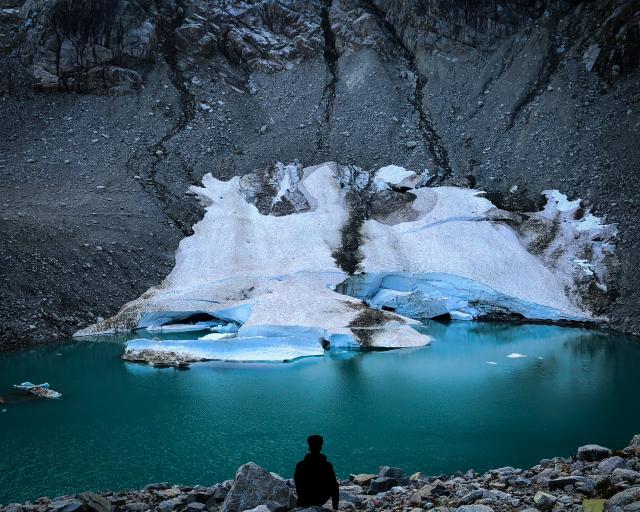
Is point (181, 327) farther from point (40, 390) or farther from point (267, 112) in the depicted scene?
point (267, 112)

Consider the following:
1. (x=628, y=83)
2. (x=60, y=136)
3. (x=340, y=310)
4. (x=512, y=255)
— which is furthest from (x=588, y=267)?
(x=60, y=136)

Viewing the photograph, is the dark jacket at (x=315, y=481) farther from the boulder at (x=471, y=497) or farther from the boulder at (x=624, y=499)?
the boulder at (x=624, y=499)

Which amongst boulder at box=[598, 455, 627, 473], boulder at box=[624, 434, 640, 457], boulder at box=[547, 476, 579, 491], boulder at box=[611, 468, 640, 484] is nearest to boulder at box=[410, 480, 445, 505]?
boulder at box=[547, 476, 579, 491]

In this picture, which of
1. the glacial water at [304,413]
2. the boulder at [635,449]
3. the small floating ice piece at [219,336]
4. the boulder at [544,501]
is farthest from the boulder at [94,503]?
the small floating ice piece at [219,336]

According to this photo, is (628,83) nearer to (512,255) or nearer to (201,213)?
(512,255)

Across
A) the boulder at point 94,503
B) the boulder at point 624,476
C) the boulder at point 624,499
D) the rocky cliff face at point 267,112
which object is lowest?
the boulder at point 94,503

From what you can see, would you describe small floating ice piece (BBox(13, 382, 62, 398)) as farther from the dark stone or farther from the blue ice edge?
the blue ice edge

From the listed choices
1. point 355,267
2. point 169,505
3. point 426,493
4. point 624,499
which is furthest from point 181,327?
point 624,499
